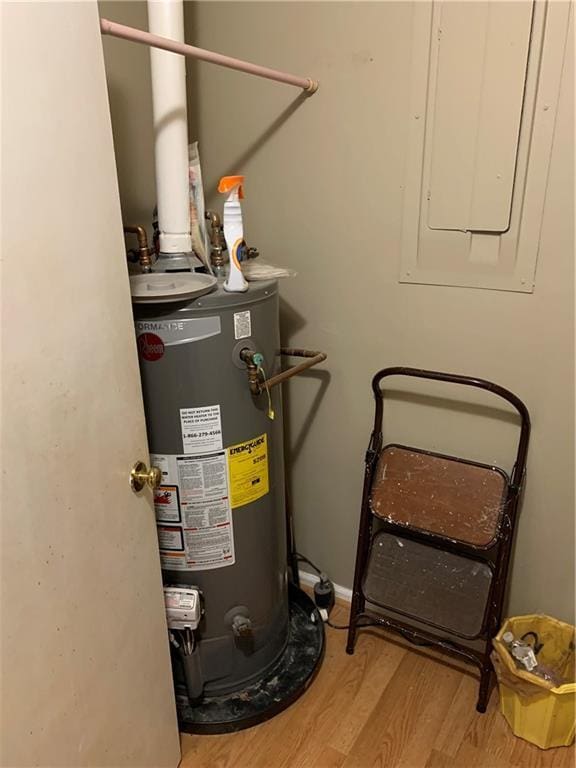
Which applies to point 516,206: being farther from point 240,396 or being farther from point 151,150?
point 151,150

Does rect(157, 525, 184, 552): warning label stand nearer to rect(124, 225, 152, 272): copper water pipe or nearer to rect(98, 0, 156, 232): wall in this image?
rect(124, 225, 152, 272): copper water pipe

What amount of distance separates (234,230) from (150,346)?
1.05 ft

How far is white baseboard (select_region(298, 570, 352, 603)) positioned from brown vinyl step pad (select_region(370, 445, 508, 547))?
0.50 metres

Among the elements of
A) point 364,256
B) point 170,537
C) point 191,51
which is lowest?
point 170,537

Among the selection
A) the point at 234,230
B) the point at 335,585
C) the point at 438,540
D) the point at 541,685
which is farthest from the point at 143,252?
the point at 541,685

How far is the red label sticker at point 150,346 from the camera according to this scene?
1241 millimetres

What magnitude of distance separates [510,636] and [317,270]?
113 centimetres

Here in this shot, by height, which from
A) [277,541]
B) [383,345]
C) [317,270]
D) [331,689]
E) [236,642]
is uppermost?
[317,270]

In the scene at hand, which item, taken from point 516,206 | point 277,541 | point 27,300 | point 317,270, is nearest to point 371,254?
point 317,270

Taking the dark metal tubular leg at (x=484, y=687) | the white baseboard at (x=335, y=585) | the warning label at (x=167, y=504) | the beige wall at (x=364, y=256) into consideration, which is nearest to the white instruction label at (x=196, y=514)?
the warning label at (x=167, y=504)

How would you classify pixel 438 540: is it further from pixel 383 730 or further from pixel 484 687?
pixel 383 730

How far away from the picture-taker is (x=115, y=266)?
0.96 m

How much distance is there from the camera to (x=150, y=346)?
1248 mm

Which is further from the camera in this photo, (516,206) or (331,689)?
(331,689)
